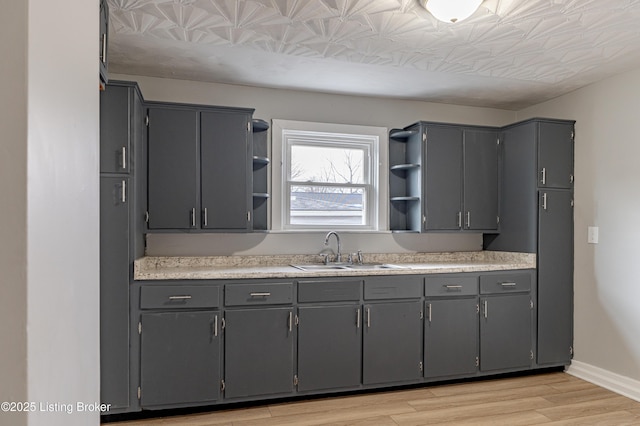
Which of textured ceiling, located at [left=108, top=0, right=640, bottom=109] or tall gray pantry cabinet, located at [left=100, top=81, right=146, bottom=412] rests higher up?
textured ceiling, located at [left=108, top=0, right=640, bottom=109]

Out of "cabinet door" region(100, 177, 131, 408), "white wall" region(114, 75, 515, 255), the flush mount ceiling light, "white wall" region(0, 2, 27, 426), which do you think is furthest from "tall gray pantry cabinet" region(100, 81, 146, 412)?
"white wall" region(0, 2, 27, 426)

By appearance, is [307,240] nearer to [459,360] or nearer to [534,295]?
[459,360]

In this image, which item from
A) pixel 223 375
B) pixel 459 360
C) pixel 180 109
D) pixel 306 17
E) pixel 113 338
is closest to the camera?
pixel 306 17

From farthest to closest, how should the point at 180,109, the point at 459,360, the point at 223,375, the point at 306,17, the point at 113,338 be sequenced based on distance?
the point at 459,360
the point at 180,109
the point at 223,375
the point at 113,338
the point at 306,17

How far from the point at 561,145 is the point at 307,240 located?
241cm

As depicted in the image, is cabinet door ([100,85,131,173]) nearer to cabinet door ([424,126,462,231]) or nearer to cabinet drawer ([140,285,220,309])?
cabinet drawer ([140,285,220,309])

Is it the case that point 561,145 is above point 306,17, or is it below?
below

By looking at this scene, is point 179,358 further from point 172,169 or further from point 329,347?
point 172,169

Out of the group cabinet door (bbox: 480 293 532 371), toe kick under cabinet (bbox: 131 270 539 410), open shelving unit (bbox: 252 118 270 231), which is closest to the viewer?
toe kick under cabinet (bbox: 131 270 539 410)

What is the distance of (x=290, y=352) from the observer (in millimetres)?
3023

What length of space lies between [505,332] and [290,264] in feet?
6.30

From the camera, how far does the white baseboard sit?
3.17 m

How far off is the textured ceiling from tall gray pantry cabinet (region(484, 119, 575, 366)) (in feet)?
1.56

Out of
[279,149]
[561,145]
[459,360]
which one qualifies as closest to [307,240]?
[279,149]
